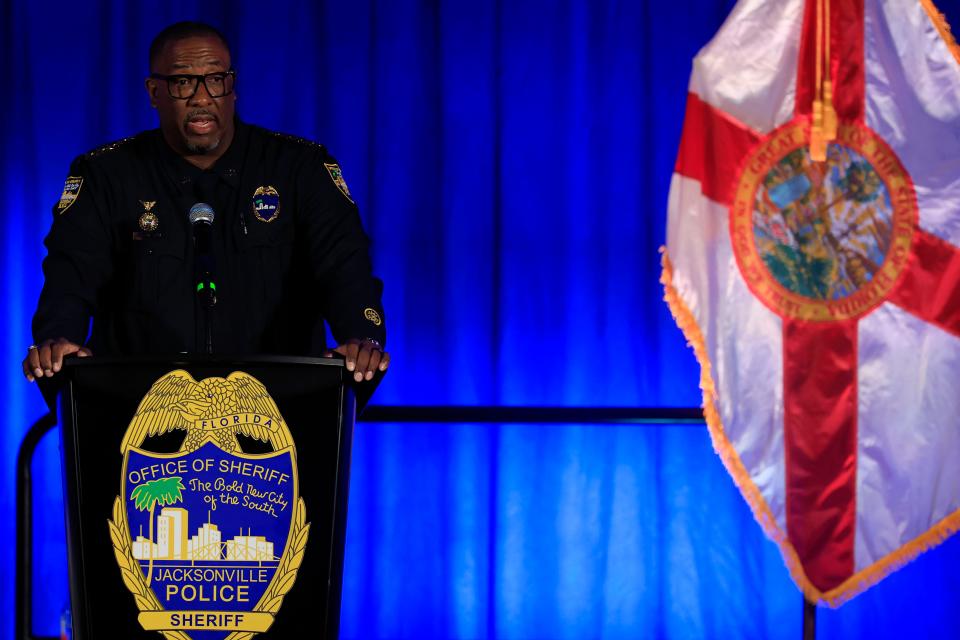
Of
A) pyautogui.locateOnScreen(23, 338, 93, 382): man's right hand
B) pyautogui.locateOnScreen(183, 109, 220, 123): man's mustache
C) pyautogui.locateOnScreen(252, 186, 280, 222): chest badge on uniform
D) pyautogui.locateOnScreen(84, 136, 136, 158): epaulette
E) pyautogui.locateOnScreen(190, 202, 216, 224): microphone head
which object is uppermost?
pyautogui.locateOnScreen(183, 109, 220, 123): man's mustache

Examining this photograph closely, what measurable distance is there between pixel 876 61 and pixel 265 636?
200 cm

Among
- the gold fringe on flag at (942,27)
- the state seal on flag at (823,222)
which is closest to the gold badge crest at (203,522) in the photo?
the state seal on flag at (823,222)

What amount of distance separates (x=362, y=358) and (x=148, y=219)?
0.77m

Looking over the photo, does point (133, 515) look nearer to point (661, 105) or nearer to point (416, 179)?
point (416, 179)

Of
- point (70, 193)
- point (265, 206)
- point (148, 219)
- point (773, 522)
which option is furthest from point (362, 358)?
point (773, 522)

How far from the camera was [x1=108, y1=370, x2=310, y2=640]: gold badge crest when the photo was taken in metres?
1.87

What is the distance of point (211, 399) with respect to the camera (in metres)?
1.91

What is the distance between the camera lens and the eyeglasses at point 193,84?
2430 mm

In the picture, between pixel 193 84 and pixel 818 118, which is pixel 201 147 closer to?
pixel 193 84

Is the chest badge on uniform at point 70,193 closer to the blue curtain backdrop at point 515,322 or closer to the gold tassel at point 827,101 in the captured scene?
the blue curtain backdrop at point 515,322

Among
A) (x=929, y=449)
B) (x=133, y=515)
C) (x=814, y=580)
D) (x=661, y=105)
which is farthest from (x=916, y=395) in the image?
(x=133, y=515)

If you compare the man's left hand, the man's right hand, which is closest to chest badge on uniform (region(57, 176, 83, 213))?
the man's right hand

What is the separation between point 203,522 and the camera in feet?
6.16

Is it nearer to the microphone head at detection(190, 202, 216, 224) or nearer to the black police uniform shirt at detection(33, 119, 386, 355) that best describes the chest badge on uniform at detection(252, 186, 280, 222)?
the black police uniform shirt at detection(33, 119, 386, 355)
